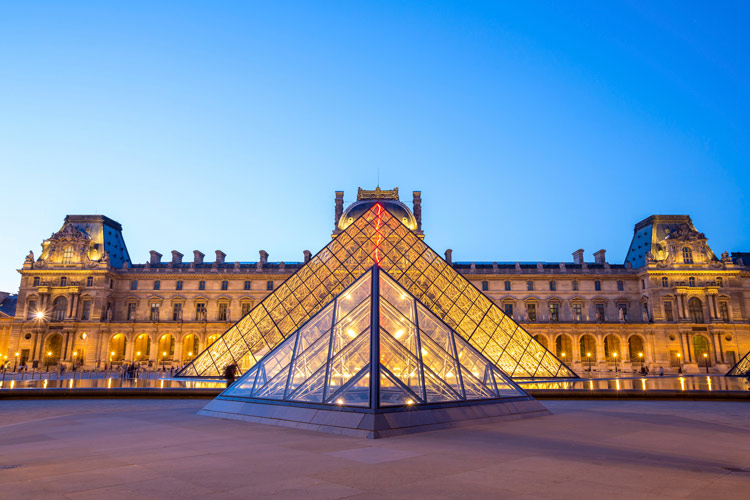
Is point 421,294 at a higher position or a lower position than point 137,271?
lower

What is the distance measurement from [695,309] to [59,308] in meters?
61.8

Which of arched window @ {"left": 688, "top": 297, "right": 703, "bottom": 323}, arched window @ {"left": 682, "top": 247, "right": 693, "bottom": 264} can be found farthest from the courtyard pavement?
arched window @ {"left": 682, "top": 247, "right": 693, "bottom": 264}

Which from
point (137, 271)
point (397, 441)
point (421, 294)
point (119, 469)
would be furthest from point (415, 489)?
point (137, 271)

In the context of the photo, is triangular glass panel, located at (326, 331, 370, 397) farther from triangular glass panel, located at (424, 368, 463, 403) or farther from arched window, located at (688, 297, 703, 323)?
arched window, located at (688, 297, 703, 323)

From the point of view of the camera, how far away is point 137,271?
50.8 meters

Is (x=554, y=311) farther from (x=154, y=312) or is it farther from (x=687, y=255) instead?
(x=154, y=312)

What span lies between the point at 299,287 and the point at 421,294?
5111 mm

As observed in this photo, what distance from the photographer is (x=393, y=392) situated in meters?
8.41

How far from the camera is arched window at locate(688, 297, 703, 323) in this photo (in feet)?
153

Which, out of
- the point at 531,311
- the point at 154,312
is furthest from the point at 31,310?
the point at 531,311

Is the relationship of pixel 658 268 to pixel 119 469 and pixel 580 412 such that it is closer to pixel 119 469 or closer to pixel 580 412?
pixel 580 412

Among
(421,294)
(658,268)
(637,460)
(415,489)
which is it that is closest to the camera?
(415,489)

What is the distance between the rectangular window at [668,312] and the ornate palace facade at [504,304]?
0.31ft

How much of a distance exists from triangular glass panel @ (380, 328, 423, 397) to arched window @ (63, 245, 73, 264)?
5001 cm
